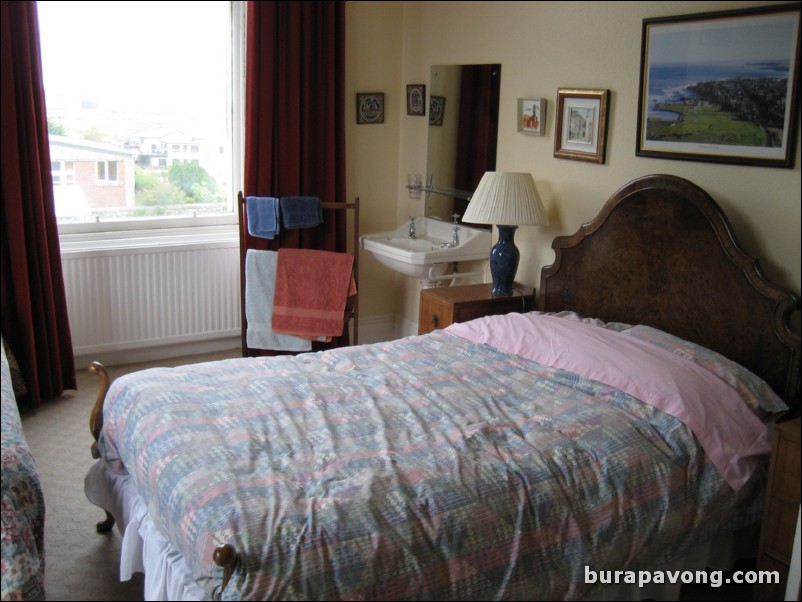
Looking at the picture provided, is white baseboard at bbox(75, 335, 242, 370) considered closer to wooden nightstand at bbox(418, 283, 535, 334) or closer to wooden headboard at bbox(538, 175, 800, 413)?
wooden nightstand at bbox(418, 283, 535, 334)

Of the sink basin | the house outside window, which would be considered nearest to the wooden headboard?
the sink basin

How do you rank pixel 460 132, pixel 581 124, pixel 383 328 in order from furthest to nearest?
pixel 383 328, pixel 460 132, pixel 581 124

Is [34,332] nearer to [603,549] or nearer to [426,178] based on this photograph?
[426,178]

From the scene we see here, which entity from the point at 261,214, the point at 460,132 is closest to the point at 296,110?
the point at 261,214

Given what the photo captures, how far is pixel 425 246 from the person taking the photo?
13.5 feet

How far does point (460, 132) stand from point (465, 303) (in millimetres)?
1074

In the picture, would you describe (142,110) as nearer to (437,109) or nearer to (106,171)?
(106,171)

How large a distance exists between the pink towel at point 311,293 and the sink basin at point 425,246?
0.79ft

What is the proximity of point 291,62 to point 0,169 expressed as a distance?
4.91 ft

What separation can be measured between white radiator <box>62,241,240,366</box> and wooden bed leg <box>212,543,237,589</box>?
2534 mm

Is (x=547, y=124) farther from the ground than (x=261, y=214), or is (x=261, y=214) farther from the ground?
(x=547, y=124)

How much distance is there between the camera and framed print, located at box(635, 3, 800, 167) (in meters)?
2.43

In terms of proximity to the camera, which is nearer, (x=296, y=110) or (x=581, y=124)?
(x=581, y=124)

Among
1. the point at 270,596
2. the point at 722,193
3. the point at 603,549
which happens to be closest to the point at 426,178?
the point at 722,193
